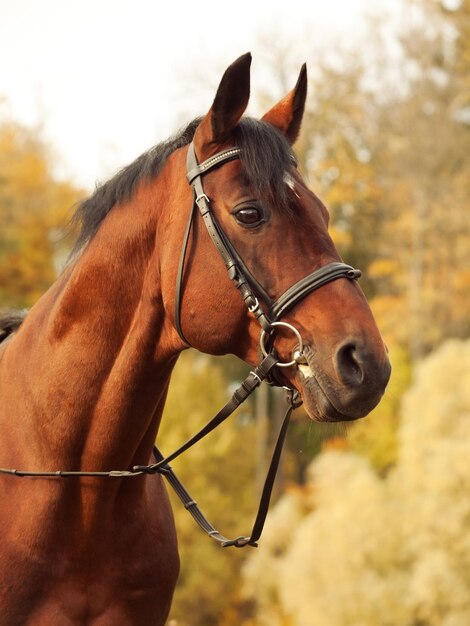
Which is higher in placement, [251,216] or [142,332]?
[251,216]

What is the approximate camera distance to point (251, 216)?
371 centimetres

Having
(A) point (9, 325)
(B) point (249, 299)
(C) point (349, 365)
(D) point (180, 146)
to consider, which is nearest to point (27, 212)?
(A) point (9, 325)

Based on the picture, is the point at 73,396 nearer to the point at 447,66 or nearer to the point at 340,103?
the point at 340,103

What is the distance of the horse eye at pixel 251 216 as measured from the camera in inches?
146

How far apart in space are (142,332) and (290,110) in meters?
1.16

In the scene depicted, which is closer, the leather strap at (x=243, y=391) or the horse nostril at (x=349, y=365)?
the horse nostril at (x=349, y=365)

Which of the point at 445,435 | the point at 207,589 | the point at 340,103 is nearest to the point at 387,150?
the point at 340,103

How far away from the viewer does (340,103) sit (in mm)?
34219

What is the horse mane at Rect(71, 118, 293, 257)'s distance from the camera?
146 inches

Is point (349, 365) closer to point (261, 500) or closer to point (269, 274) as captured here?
point (269, 274)

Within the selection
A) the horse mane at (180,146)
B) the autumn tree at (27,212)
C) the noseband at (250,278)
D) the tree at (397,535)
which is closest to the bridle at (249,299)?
the noseband at (250,278)

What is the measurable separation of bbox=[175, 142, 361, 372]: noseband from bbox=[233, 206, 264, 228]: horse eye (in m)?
0.10

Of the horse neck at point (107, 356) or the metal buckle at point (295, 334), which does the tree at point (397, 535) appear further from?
the metal buckle at point (295, 334)

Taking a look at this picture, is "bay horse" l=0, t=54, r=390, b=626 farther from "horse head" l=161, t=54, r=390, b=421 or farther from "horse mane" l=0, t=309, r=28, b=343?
"horse mane" l=0, t=309, r=28, b=343
